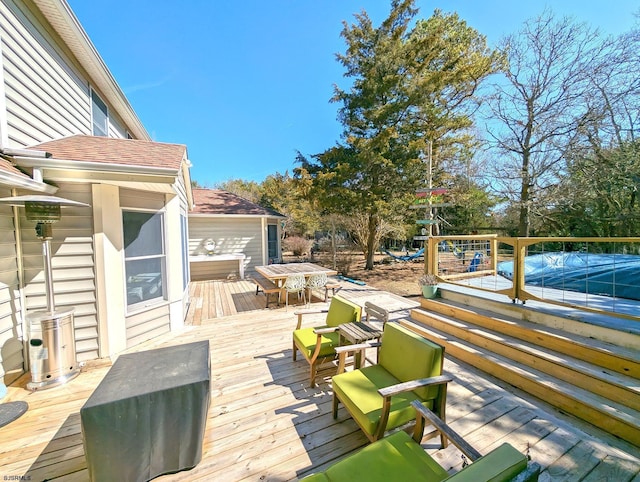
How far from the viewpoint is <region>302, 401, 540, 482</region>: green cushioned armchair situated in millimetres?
1052

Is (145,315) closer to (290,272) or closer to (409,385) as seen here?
(290,272)

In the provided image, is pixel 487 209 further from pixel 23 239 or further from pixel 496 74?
pixel 23 239

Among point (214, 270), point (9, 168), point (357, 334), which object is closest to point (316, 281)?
point (357, 334)

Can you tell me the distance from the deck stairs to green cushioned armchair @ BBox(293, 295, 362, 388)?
191 centimetres

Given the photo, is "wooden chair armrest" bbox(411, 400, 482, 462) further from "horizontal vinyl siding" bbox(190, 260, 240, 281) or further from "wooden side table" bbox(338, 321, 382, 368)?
"horizontal vinyl siding" bbox(190, 260, 240, 281)

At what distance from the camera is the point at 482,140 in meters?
12.2

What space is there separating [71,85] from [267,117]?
1258 cm

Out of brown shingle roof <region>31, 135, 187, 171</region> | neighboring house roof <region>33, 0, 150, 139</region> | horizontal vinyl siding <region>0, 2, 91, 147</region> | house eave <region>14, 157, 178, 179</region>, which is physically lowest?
house eave <region>14, 157, 178, 179</region>

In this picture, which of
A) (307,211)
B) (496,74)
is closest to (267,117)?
(307,211)

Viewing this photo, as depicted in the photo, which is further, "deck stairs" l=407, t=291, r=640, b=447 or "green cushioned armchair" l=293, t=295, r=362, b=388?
"green cushioned armchair" l=293, t=295, r=362, b=388

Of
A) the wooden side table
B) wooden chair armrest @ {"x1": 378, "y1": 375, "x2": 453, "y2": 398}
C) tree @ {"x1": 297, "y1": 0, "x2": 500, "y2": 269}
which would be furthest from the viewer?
tree @ {"x1": 297, "y1": 0, "x2": 500, "y2": 269}

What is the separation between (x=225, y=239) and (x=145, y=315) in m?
6.74

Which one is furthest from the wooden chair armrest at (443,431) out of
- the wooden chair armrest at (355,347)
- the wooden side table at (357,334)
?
the wooden side table at (357,334)

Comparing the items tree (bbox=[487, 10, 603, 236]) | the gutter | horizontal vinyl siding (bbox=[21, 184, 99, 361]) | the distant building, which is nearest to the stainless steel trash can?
horizontal vinyl siding (bbox=[21, 184, 99, 361])
